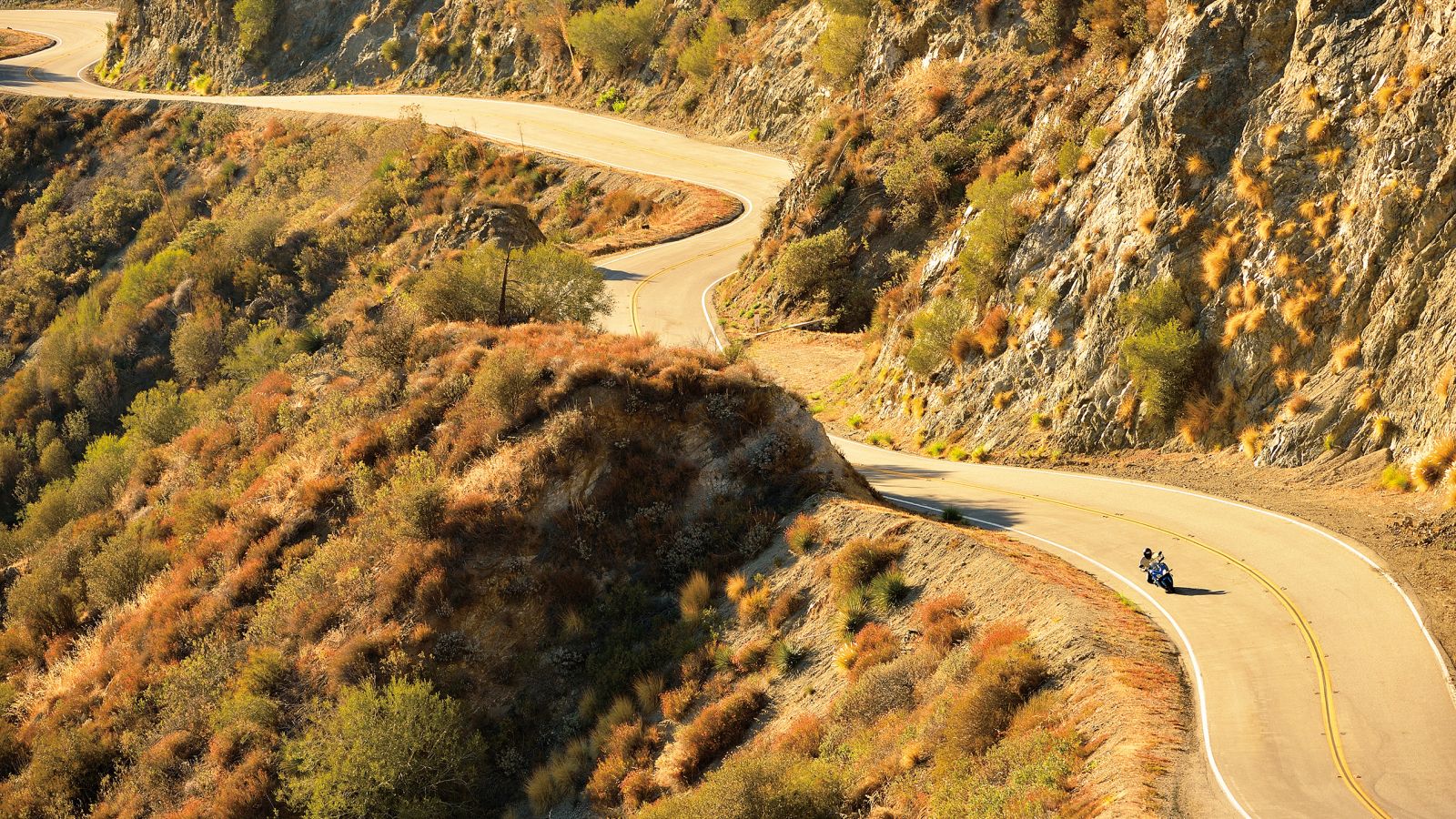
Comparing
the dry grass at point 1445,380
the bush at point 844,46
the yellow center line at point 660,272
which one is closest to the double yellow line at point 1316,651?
the dry grass at point 1445,380

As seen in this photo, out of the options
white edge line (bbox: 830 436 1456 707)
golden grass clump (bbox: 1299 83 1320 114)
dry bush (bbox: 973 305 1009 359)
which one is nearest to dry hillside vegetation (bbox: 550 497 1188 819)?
white edge line (bbox: 830 436 1456 707)

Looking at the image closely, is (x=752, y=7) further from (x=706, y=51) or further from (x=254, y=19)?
(x=254, y=19)

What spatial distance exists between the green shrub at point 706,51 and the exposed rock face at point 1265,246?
1403 inches

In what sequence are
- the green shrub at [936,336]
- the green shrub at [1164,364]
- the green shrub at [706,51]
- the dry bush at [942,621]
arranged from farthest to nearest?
the green shrub at [706,51], the green shrub at [936,336], the green shrub at [1164,364], the dry bush at [942,621]

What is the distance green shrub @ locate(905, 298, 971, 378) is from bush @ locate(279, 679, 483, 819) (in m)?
19.6

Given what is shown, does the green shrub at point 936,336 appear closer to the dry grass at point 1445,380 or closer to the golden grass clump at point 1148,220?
the golden grass clump at point 1148,220

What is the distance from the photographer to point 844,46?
51.7 meters

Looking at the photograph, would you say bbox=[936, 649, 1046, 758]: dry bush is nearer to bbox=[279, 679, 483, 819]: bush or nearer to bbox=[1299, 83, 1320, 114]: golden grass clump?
bbox=[279, 679, 483, 819]: bush

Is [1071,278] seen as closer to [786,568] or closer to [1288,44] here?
[1288,44]

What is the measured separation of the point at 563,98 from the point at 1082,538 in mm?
60497

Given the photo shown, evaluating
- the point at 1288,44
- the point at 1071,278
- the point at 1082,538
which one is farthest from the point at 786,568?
the point at 1288,44

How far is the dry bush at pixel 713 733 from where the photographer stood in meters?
18.9

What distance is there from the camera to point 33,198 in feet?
257

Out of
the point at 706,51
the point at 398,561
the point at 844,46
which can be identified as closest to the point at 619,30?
the point at 706,51
